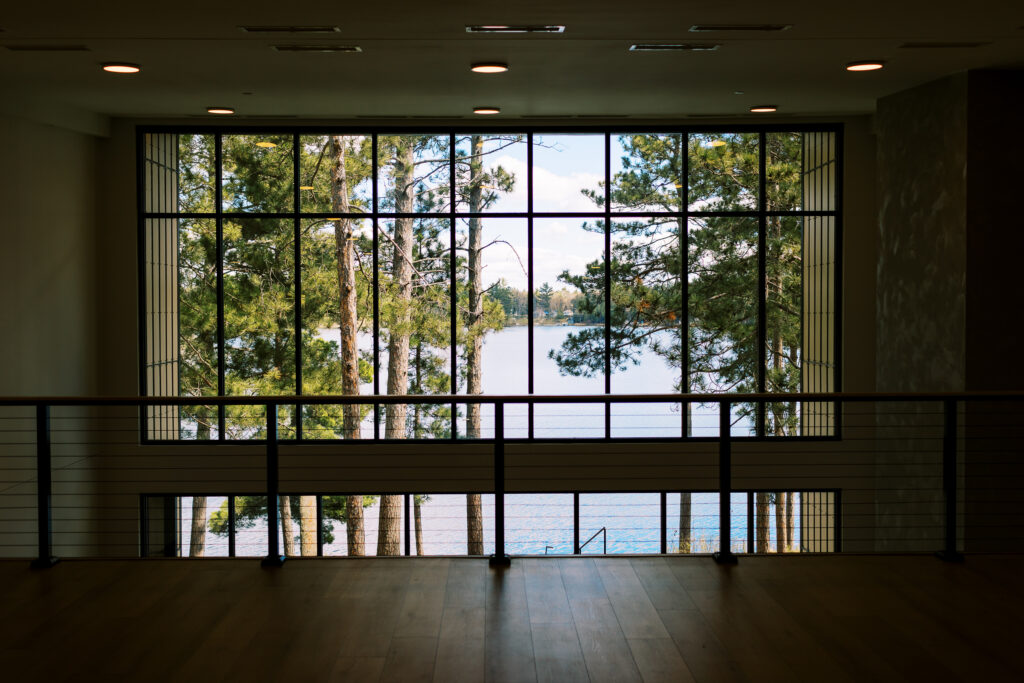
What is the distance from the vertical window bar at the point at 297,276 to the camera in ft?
32.6

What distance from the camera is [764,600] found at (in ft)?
13.0

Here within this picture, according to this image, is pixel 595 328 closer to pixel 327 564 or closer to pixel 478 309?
pixel 478 309

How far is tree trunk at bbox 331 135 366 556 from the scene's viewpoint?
10.2 m

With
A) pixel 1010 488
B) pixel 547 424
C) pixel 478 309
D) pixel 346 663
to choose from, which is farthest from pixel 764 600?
pixel 478 309

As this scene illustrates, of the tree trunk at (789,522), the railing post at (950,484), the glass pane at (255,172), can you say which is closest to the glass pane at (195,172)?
the glass pane at (255,172)

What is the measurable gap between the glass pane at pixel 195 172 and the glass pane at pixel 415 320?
71.9 inches

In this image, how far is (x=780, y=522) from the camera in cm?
1066
